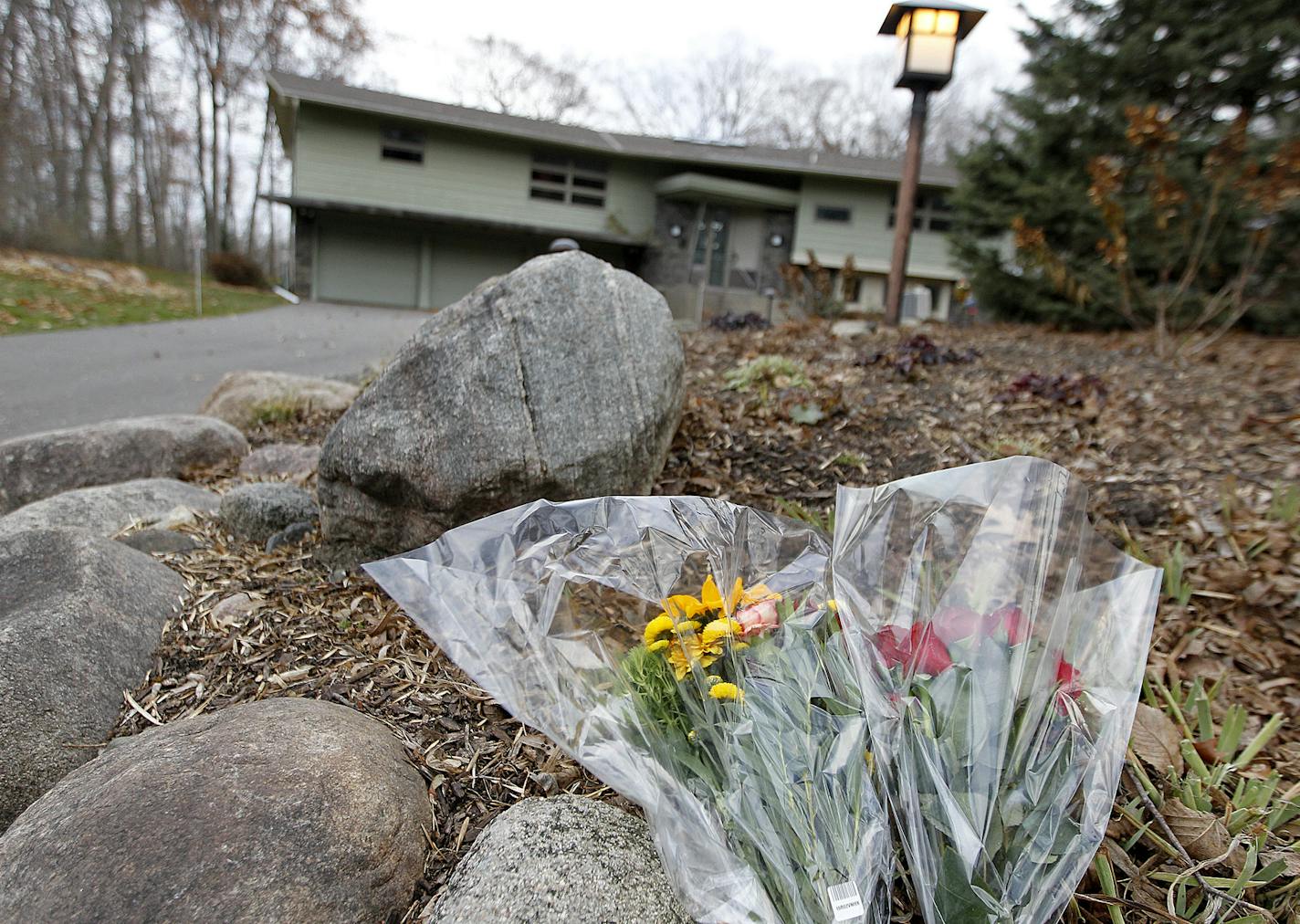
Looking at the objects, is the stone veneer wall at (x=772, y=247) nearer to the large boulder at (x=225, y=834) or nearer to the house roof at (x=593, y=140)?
the house roof at (x=593, y=140)

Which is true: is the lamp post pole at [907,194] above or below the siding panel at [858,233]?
below

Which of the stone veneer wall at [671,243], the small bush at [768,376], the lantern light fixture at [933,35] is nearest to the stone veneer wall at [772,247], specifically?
the stone veneer wall at [671,243]

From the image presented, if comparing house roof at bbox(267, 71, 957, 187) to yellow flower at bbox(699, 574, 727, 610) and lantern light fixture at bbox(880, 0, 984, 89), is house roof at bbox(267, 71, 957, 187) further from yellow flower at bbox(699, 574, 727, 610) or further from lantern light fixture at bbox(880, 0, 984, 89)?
yellow flower at bbox(699, 574, 727, 610)

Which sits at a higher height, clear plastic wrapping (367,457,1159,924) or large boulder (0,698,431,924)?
clear plastic wrapping (367,457,1159,924)

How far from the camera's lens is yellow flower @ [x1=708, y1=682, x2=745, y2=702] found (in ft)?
4.58

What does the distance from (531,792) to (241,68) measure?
29.5 meters

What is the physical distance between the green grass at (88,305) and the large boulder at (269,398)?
6.48 meters

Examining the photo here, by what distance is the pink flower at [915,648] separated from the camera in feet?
4.71

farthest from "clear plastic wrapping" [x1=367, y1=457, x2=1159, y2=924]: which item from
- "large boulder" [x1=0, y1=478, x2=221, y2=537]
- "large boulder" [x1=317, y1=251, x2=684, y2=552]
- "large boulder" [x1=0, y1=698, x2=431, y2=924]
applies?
"large boulder" [x1=0, y1=478, x2=221, y2=537]

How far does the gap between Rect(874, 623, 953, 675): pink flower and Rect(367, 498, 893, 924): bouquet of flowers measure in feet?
0.26

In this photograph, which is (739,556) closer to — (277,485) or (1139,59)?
(277,485)

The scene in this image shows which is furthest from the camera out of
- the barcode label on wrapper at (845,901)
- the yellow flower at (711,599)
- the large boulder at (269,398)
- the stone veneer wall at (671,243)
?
the stone veneer wall at (671,243)

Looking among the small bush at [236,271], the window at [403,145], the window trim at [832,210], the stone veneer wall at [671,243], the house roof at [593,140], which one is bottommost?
the small bush at [236,271]

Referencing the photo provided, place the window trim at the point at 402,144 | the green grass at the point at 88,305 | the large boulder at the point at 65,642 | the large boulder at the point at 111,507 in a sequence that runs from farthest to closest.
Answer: the window trim at the point at 402,144 < the green grass at the point at 88,305 < the large boulder at the point at 111,507 < the large boulder at the point at 65,642
